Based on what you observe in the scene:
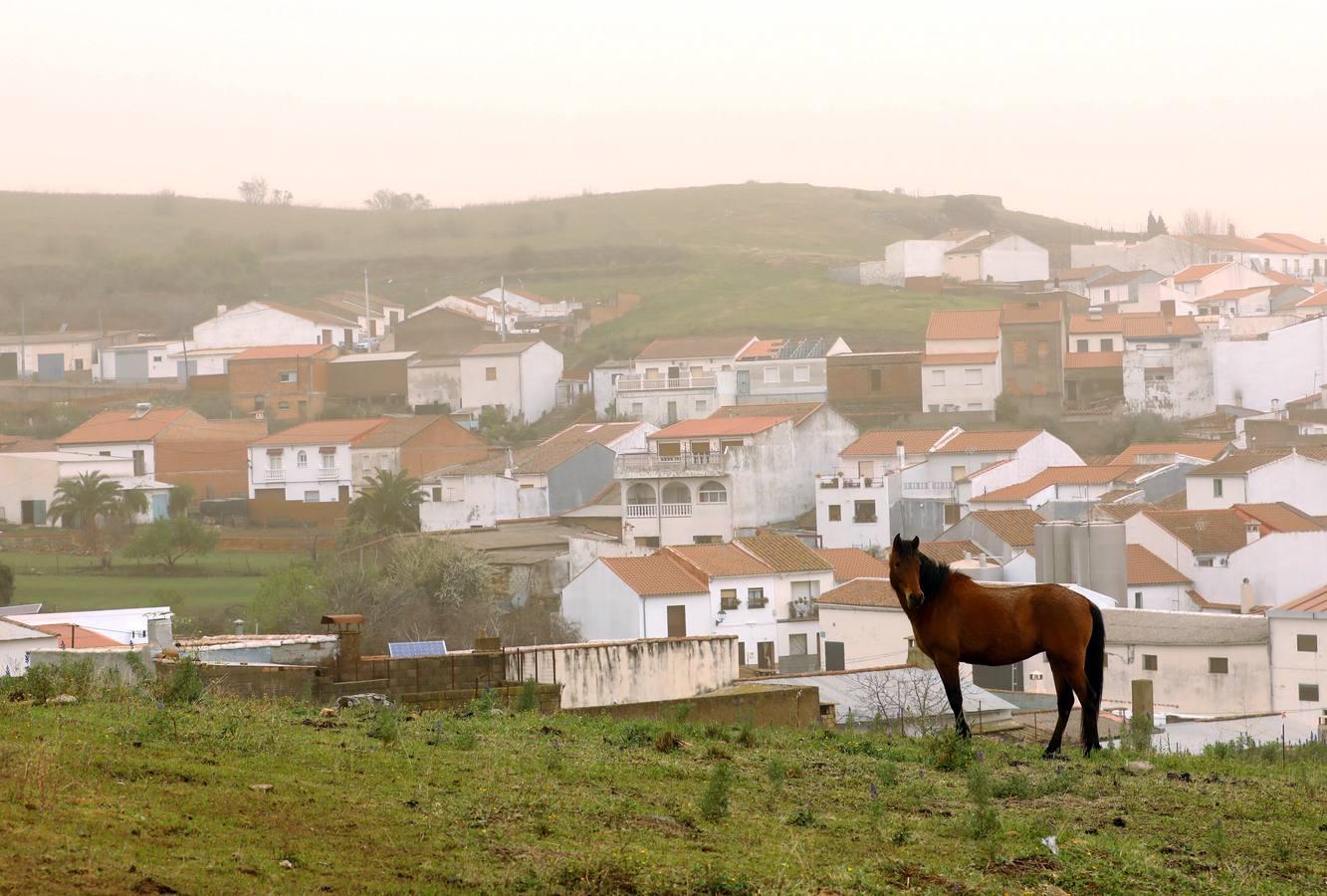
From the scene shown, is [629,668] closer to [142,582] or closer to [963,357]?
[142,582]

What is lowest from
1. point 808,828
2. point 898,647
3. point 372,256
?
Result: point 898,647

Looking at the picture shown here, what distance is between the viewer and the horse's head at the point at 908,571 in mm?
11672

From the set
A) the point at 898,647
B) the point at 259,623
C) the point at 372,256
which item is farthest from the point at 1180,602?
the point at 372,256

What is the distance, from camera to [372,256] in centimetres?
15250

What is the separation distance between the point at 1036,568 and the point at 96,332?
77.5 m

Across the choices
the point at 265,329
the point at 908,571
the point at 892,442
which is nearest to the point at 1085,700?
the point at 908,571

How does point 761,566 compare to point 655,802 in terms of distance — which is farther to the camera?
point 761,566

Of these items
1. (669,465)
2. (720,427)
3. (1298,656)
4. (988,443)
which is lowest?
(1298,656)

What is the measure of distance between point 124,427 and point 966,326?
39.2 metres

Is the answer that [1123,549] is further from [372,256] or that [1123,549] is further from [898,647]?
[372,256]

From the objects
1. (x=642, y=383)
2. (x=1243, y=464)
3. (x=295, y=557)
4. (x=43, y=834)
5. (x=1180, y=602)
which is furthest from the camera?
(x=642, y=383)

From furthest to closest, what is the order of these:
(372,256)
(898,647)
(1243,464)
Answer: (372,256), (1243,464), (898,647)

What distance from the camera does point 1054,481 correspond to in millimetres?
61500

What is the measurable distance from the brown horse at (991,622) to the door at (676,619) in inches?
1406
